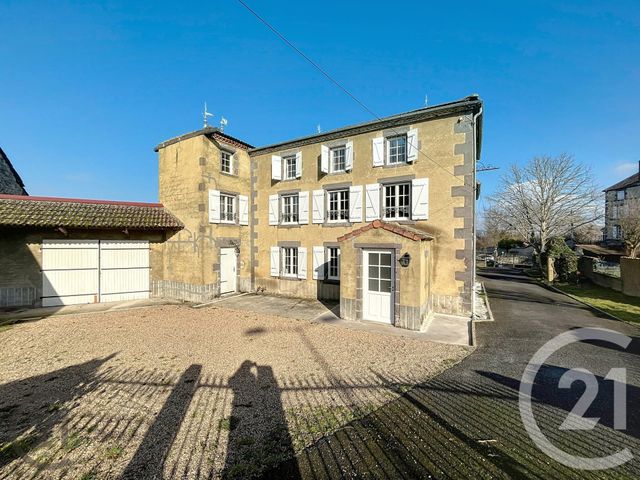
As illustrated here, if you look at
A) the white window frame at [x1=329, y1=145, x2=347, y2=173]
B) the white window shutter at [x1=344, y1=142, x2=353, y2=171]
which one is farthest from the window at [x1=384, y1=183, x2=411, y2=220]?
the white window frame at [x1=329, y1=145, x2=347, y2=173]

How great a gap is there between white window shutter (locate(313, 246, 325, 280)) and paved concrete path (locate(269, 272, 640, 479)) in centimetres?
732

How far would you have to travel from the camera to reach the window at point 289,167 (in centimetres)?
1366

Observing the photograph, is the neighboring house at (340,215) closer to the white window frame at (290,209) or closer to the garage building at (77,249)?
the white window frame at (290,209)

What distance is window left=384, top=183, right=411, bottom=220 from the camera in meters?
10.7

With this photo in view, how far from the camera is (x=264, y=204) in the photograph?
1417 centimetres

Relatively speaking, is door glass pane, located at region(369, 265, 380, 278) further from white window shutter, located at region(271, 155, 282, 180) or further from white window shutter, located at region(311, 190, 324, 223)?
white window shutter, located at region(271, 155, 282, 180)

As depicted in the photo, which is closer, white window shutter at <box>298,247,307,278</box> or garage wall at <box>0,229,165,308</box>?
garage wall at <box>0,229,165,308</box>

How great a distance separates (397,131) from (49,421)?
12.2 meters

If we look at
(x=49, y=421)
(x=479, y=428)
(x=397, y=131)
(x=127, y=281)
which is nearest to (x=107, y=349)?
(x=49, y=421)

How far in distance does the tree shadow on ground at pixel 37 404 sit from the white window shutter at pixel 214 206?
7.58 metres

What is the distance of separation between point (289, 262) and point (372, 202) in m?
5.24

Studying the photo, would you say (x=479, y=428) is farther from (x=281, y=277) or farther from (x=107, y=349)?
(x=281, y=277)

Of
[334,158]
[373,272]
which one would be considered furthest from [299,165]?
[373,272]

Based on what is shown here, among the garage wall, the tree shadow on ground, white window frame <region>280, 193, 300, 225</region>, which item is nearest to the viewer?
the tree shadow on ground
